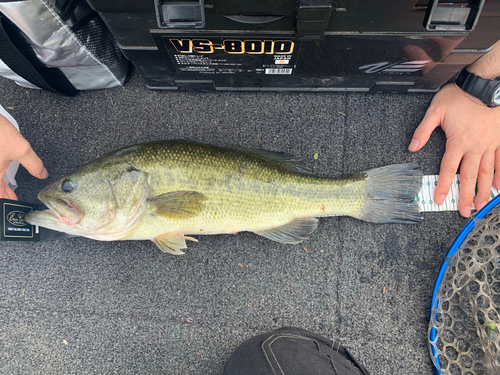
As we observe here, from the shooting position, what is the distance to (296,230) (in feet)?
5.36

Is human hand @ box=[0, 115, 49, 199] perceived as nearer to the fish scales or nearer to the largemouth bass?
the largemouth bass

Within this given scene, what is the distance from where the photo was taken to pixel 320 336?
1710mm

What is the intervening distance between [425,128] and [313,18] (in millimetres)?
1053

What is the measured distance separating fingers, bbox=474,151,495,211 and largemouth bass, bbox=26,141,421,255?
42 centimetres

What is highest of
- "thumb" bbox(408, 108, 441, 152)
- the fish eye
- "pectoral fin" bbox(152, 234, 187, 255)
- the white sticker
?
"thumb" bbox(408, 108, 441, 152)

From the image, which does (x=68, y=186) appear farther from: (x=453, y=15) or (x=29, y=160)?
(x=453, y=15)

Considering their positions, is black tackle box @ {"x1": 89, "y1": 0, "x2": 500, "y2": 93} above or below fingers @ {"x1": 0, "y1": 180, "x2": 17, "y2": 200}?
above

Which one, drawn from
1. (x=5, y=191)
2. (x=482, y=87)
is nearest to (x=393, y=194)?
(x=482, y=87)

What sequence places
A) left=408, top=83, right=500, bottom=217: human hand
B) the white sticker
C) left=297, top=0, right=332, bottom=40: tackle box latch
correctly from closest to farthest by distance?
left=297, top=0, right=332, bottom=40: tackle box latch, left=408, top=83, right=500, bottom=217: human hand, the white sticker

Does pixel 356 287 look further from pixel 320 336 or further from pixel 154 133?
pixel 154 133

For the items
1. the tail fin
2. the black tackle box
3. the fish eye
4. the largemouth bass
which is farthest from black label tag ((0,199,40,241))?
the tail fin

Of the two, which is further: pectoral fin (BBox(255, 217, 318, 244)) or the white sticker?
the white sticker

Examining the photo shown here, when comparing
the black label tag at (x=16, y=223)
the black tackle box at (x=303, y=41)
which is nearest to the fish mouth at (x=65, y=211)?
the black label tag at (x=16, y=223)

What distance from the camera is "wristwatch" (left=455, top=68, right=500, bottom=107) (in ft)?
5.27
